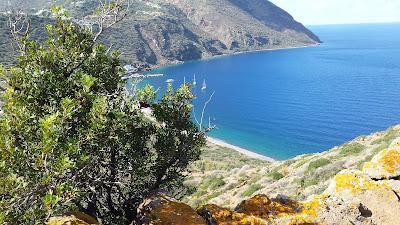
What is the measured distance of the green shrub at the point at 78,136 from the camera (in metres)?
7.34

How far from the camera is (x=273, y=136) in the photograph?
119 meters

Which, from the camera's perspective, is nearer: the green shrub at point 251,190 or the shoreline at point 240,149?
the green shrub at point 251,190

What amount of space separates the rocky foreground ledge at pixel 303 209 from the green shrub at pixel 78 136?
1343mm

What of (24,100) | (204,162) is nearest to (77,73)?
(24,100)

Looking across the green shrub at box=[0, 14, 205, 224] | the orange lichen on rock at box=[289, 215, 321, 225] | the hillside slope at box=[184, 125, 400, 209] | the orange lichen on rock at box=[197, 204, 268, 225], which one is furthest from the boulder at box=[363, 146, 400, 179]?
the green shrub at box=[0, 14, 205, 224]

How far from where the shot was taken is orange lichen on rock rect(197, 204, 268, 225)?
1066cm

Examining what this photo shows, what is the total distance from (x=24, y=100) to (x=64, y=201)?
3.19 metres

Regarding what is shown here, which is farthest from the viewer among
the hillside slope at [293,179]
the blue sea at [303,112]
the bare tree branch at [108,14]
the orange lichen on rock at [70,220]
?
the blue sea at [303,112]

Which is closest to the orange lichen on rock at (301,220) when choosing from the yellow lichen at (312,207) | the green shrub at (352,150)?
the yellow lichen at (312,207)

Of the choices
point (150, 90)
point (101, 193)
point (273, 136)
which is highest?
point (150, 90)

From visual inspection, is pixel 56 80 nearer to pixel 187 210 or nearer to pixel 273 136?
pixel 187 210

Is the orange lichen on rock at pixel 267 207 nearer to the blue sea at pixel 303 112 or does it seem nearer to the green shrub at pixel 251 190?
the green shrub at pixel 251 190

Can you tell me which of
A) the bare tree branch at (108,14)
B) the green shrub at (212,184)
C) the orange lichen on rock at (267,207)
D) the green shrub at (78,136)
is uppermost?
the bare tree branch at (108,14)

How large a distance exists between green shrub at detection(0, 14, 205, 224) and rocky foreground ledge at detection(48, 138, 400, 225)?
1343 mm
